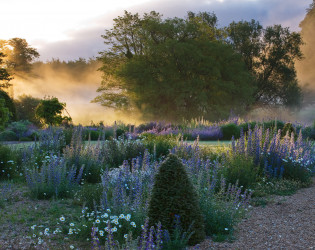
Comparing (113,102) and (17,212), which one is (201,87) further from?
(17,212)

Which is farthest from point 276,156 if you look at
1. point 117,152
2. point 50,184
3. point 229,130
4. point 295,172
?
point 229,130

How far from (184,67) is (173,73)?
1.30m

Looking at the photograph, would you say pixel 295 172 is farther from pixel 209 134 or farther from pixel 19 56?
pixel 19 56

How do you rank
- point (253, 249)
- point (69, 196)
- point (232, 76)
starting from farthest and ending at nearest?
point (232, 76) < point (69, 196) < point (253, 249)

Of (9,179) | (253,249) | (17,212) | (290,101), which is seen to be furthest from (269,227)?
(290,101)

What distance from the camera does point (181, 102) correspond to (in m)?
24.8

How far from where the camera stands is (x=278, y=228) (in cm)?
376

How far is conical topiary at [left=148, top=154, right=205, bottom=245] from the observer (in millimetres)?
3154

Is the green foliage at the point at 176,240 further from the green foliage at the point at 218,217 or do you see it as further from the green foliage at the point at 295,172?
the green foliage at the point at 295,172

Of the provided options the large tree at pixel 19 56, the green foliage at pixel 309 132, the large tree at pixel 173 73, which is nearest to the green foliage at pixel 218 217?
the green foliage at pixel 309 132

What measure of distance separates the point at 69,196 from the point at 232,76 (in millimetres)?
23920

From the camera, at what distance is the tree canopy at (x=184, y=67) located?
2534 centimetres

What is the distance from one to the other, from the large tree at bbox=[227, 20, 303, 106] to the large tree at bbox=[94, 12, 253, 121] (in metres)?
3.41

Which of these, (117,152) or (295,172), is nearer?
(295,172)
